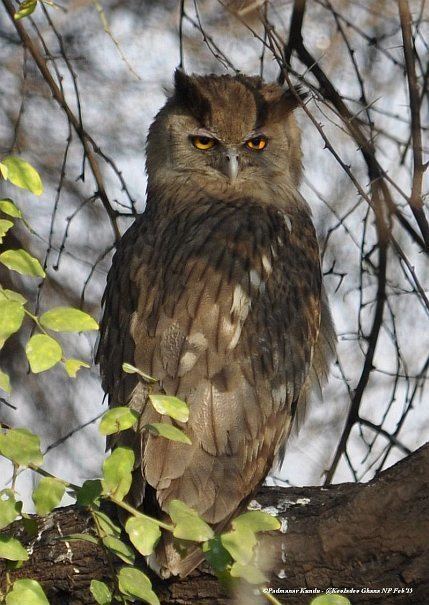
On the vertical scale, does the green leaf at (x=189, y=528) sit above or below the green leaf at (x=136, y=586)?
above

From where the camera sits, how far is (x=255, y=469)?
3.09m

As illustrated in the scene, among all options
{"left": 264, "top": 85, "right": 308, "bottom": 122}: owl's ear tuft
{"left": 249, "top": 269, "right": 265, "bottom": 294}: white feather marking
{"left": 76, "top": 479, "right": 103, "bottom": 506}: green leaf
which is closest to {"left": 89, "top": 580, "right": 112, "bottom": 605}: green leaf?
{"left": 76, "top": 479, "right": 103, "bottom": 506}: green leaf

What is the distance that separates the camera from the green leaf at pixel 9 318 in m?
1.69

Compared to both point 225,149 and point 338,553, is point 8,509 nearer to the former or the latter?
point 338,553

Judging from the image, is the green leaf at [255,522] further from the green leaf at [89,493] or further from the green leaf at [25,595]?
the green leaf at [25,595]

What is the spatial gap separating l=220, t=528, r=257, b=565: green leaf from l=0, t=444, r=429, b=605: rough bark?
0.76 meters

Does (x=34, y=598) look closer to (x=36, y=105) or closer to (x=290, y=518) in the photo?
(x=290, y=518)

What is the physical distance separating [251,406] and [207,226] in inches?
30.0

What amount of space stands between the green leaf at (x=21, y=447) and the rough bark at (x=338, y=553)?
0.57 m

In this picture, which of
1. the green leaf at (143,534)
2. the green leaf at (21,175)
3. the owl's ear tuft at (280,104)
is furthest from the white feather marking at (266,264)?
the green leaf at (143,534)

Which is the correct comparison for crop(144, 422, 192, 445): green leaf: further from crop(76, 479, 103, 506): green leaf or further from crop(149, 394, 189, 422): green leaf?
crop(76, 479, 103, 506): green leaf

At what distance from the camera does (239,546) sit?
5.60ft

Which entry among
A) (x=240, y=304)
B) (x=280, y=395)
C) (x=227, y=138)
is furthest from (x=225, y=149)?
(x=280, y=395)

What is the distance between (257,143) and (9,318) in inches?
102
